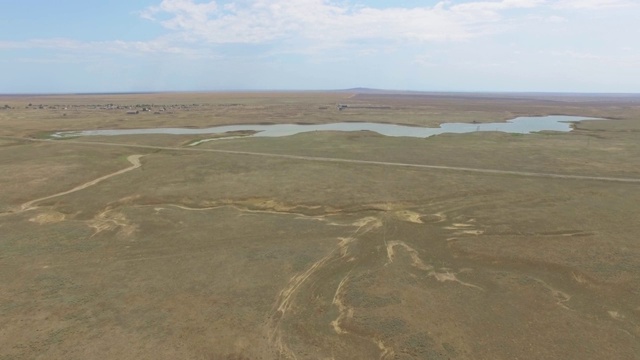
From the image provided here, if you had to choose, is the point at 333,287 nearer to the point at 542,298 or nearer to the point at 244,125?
the point at 542,298

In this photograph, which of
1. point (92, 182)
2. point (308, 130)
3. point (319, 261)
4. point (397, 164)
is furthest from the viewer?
point (308, 130)

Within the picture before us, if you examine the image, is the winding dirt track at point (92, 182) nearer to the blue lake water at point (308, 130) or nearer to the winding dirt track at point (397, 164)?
the winding dirt track at point (397, 164)

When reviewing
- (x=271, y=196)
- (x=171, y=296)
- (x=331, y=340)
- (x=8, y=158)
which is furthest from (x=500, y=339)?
(x=8, y=158)

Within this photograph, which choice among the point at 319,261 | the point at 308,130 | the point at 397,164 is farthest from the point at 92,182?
the point at 308,130

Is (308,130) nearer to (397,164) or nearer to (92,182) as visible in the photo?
(397,164)

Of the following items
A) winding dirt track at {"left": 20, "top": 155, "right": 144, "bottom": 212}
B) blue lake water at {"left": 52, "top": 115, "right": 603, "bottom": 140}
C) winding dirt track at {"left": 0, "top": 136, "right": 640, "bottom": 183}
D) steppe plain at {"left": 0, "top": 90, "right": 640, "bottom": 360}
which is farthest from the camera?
blue lake water at {"left": 52, "top": 115, "right": 603, "bottom": 140}

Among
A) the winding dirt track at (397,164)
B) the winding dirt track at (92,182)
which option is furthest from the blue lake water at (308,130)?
the winding dirt track at (92,182)

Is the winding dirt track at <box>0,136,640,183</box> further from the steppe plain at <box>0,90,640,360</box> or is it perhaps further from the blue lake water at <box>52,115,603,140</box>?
the blue lake water at <box>52,115,603,140</box>

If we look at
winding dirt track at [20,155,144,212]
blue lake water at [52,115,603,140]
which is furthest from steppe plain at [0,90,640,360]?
blue lake water at [52,115,603,140]

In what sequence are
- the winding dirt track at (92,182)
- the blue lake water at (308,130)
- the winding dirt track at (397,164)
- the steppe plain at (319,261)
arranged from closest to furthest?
the steppe plain at (319,261), the winding dirt track at (92,182), the winding dirt track at (397,164), the blue lake water at (308,130)
